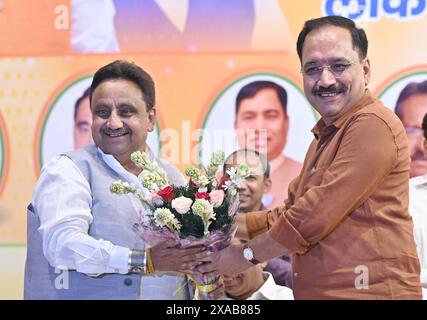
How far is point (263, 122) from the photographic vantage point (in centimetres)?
388

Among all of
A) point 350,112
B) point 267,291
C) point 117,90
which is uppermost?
point 117,90

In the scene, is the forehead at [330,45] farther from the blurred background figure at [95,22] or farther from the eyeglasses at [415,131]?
the blurred background figure at [95,22]

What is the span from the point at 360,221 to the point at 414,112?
1.55 meters

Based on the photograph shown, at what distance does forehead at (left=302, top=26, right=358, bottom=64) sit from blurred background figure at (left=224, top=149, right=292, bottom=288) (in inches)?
49.1

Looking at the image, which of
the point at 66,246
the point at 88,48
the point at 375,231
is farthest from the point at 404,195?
the point at 88,48

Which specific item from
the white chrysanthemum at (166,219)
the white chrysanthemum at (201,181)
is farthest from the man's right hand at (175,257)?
the white chrysanthemum at (201,181)

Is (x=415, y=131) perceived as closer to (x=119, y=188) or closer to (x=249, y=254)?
(x=249, y=254)

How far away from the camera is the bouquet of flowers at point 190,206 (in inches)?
99.0

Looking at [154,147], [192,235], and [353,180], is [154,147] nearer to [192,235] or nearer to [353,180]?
[192,235]

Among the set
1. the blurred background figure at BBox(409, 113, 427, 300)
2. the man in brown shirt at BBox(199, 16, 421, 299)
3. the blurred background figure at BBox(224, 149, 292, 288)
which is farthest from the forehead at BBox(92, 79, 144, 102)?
the blurred background figure at BBox(409, 113, 427, 300)

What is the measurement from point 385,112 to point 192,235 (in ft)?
2.82

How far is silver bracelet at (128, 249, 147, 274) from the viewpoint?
274 cm

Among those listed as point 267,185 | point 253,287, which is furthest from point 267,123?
point 253,287

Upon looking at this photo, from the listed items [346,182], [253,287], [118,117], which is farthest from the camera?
[253,287]
